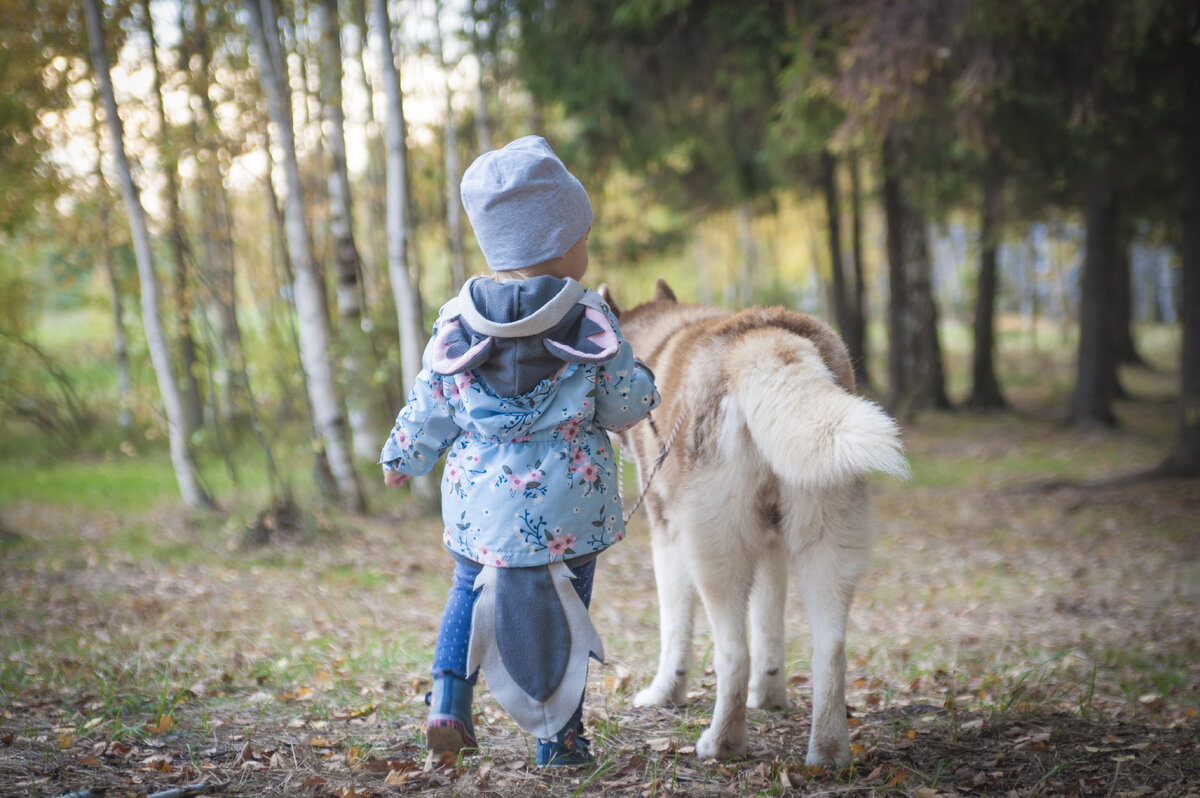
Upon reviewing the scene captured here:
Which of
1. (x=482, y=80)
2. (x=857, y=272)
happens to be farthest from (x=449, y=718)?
(x=857, y=272)

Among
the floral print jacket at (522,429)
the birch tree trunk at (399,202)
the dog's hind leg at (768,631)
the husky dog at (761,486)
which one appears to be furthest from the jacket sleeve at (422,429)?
the birch tree trunk at (399,202)

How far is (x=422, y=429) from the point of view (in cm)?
238

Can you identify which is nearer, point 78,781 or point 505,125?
point 78,781

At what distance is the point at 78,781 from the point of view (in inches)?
93.0

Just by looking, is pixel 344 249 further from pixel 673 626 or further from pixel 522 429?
pixel 522 429

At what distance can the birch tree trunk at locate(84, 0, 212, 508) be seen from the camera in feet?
21.3

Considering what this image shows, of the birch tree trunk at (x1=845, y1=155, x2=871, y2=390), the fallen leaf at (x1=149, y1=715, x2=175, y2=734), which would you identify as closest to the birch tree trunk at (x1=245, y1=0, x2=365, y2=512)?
the fallen leaf at (x1=149, y1=715, x2=175, y2=734)

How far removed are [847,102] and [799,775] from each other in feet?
16.6

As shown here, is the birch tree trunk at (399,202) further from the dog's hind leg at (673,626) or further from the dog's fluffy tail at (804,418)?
the dog's fluffy tail at (804,418)

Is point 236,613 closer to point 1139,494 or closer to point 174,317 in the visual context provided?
point 174,317

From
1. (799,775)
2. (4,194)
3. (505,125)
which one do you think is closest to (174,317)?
(4,194)

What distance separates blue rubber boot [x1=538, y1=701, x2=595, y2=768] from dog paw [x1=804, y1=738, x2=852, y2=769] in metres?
0.70

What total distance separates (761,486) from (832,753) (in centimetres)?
82

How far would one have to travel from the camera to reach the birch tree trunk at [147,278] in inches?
256
